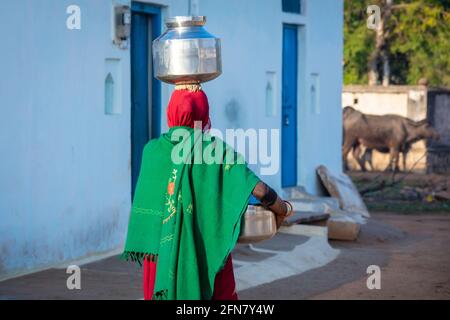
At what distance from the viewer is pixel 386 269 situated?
33.1 ft

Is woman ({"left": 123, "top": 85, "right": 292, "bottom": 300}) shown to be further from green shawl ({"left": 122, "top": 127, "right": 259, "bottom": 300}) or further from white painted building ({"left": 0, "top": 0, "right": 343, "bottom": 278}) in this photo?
white painted building ({"left": 0, "top": 0, "right": 343, "bottom": 278})

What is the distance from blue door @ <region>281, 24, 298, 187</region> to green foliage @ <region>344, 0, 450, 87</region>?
1517 centimetres

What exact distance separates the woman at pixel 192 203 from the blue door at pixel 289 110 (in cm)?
804

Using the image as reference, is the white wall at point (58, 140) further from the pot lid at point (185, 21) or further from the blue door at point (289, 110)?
the blue door at point (289, 110)

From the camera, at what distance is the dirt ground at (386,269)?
855cm

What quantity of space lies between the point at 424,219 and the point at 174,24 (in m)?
10.2

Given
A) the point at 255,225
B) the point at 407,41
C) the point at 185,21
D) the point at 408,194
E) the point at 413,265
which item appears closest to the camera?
the point at 255,225

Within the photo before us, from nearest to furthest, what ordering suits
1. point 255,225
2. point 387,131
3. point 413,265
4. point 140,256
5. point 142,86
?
point 255,225
point 140,256
point 142,86
point 413,265
point 387,131

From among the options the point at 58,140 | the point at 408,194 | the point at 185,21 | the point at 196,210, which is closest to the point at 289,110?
the point at 58,140

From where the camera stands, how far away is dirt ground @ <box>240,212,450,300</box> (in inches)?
336

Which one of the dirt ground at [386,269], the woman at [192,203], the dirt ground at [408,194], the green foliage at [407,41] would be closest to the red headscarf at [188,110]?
the woman at [192,203]

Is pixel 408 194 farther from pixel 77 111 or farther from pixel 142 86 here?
pixel 77 111

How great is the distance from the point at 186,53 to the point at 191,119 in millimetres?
547

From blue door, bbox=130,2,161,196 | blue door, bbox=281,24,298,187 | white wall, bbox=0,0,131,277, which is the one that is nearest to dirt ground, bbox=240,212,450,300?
blue door, bbox=281,24,298,187
